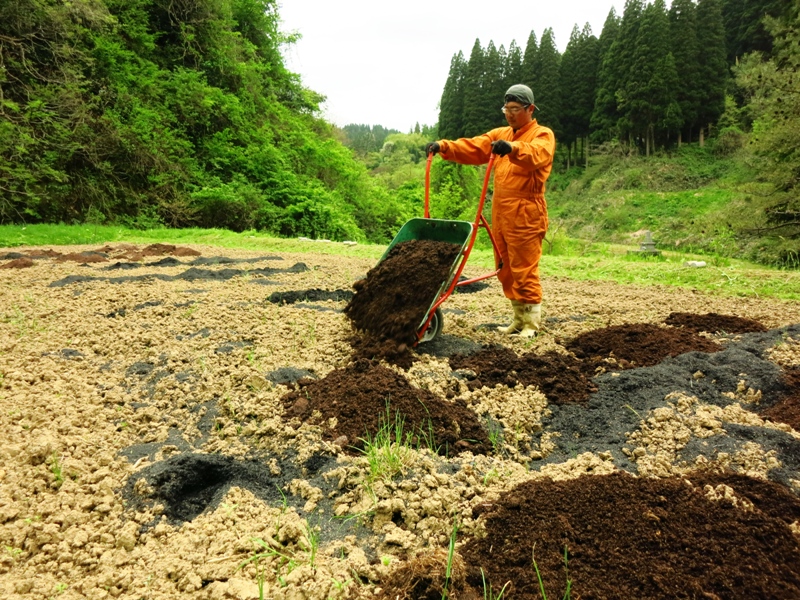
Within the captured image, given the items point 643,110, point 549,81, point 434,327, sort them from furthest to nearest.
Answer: point 549,81 → point 643,110 → point 434,327

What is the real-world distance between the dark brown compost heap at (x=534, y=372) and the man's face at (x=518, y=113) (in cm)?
171

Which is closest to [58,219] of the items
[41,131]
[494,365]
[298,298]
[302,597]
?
[41,131]

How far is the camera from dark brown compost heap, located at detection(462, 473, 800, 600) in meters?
1.25

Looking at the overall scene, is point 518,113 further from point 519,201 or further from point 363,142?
point 363,142

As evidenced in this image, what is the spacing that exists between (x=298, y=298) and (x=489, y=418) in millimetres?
2694

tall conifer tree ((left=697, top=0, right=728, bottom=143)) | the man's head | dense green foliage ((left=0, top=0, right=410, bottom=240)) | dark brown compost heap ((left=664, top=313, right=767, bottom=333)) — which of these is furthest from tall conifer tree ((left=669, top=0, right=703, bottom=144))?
the man's head

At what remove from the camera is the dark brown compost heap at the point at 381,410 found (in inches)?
84.9

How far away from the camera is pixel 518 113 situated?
349 centimetres

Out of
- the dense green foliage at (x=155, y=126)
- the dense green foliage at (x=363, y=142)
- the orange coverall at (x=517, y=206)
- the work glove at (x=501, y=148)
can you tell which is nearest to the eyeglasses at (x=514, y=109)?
the orange coverall at (x=517, y=206)

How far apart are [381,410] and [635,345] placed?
75.1 inches

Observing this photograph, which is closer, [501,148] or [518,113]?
[501,148]

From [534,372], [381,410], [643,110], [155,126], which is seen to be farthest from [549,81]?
[381,410]

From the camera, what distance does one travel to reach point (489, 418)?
238 centimetres

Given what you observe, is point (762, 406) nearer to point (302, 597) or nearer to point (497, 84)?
point (302, 597)
